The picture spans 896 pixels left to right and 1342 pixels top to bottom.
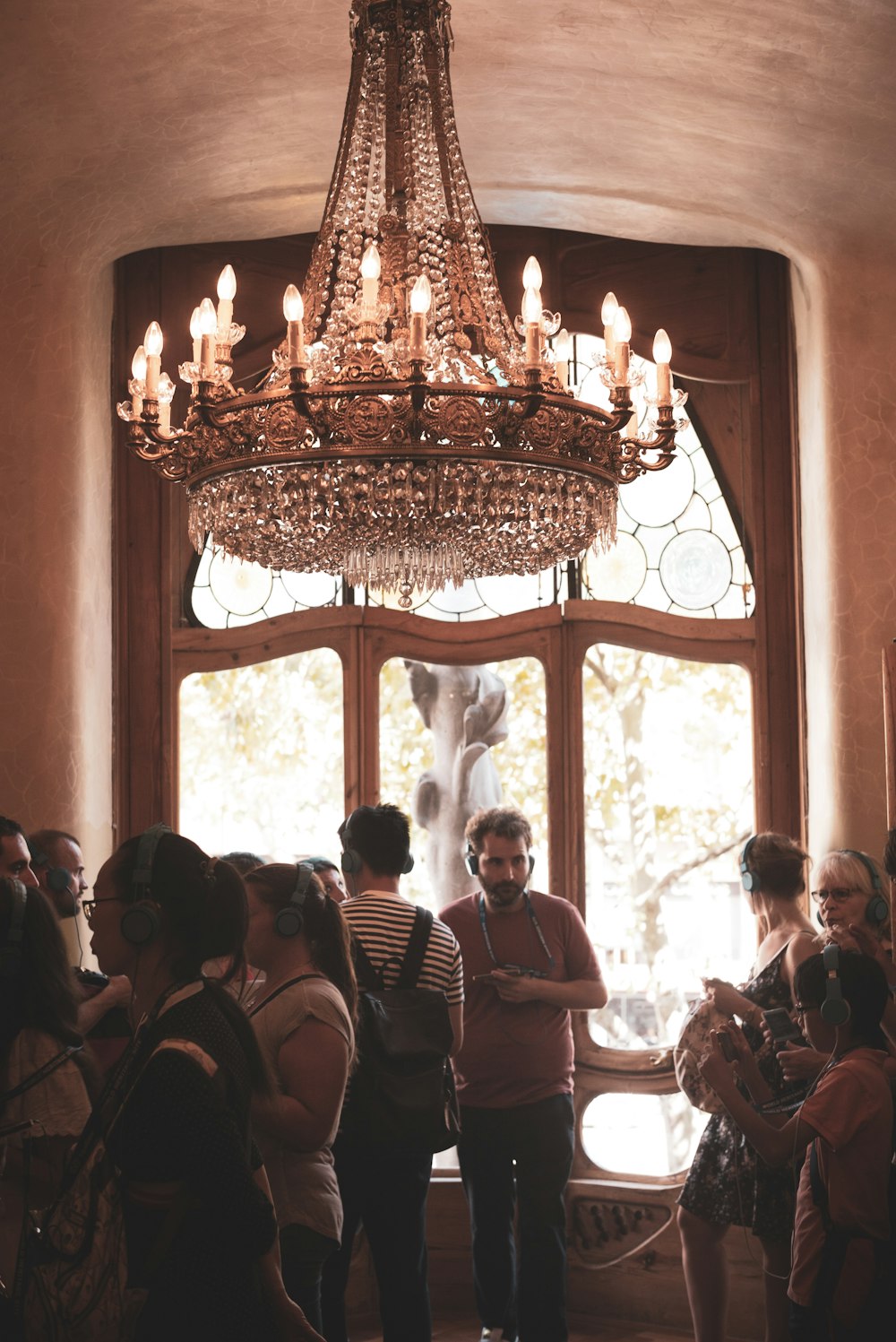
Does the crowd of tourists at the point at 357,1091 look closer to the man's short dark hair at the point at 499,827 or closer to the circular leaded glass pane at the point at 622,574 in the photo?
the man's short dark hair at the point at 499,827

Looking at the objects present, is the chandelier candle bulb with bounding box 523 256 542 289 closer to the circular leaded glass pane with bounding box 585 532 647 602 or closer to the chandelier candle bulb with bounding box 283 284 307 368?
the chandelier candle bulb with bounding box 283 284 307 368

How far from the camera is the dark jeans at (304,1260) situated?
9.43 feet

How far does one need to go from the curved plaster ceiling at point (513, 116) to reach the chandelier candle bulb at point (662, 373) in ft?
4.25

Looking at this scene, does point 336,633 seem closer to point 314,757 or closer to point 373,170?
point 314,757

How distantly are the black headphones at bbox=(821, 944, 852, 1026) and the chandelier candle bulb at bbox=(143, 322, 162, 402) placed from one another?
6.04 ft

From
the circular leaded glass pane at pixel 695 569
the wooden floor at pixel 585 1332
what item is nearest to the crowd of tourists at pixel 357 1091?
the wooden floor at pixel 585 1332

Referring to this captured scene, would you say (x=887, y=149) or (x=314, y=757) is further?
(x=314, y=757)

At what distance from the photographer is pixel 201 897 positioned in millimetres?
2453

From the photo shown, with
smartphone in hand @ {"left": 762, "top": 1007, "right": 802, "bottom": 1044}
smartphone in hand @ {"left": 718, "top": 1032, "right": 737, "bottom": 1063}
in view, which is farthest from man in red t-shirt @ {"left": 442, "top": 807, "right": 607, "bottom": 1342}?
smartphone in hand @ {"left": 718, "top": 1032, "right": 737, "bottom": 1063}

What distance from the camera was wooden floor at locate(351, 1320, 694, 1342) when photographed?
16.5 feet

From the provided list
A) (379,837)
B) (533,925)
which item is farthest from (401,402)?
(533,925)

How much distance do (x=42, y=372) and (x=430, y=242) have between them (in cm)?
231

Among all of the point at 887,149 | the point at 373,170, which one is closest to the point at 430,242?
the point at 373,170

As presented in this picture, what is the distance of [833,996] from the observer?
10.3 ft
